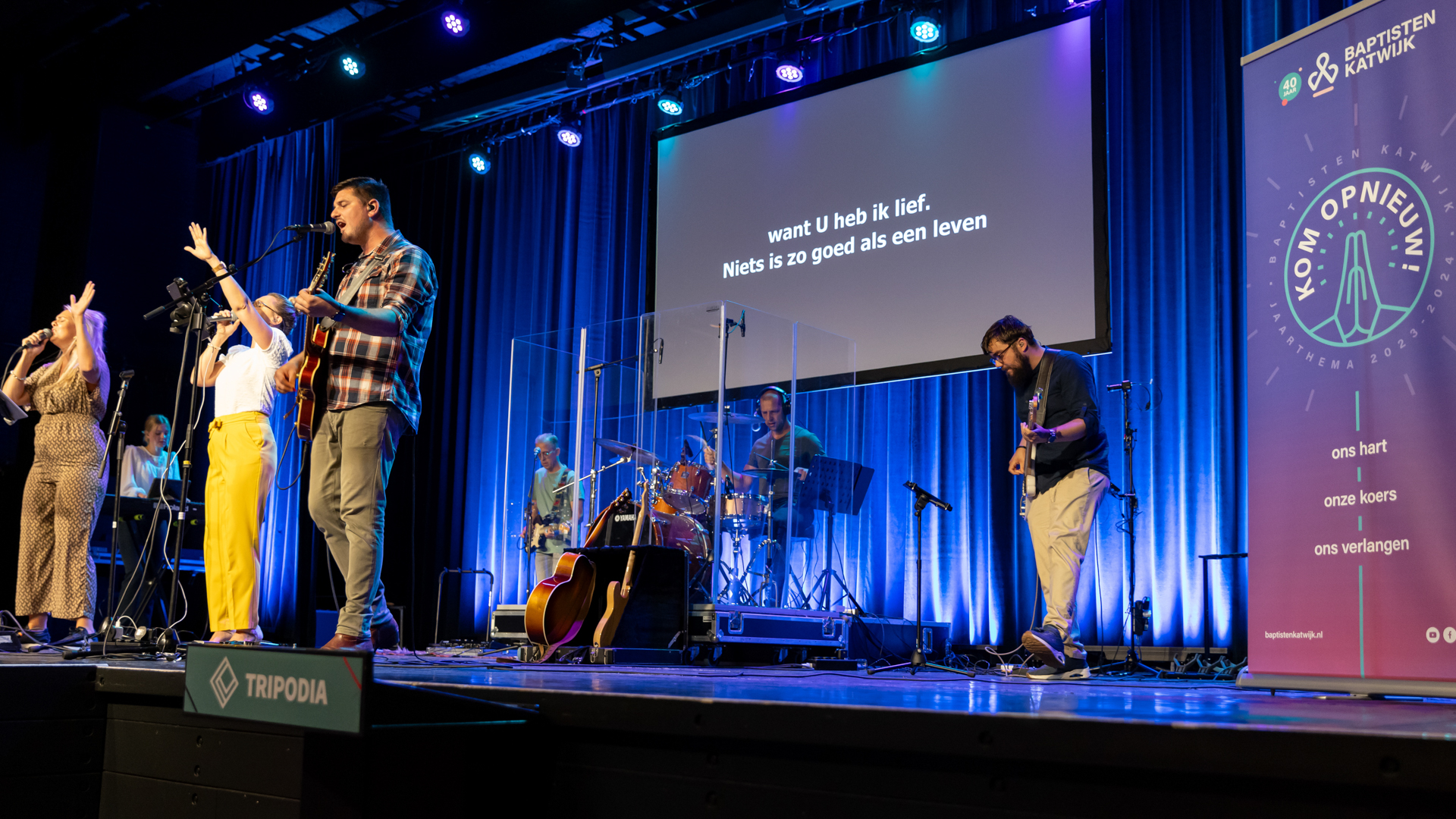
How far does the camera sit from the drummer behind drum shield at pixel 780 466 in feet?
19.5

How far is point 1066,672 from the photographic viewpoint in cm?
429

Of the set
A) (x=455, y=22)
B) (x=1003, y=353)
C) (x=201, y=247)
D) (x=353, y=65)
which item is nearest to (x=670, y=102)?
(x=455, y=22)

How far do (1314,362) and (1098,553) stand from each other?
14.4 ft

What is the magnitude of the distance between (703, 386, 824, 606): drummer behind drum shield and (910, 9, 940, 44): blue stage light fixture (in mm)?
2438

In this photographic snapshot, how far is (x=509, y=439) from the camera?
6438mm

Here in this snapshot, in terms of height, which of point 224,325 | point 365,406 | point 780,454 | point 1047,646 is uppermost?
point 224,325

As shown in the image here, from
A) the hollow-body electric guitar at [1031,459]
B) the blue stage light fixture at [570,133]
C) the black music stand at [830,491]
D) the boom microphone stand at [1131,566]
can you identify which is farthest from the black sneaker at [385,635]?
the blue stage light fixture at [570,133]

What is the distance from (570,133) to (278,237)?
275 centimetres

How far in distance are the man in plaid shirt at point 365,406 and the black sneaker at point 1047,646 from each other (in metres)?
2.28

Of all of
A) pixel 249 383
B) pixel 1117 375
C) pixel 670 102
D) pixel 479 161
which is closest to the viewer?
pixel 249 383

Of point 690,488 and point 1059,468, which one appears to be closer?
point 1059,468

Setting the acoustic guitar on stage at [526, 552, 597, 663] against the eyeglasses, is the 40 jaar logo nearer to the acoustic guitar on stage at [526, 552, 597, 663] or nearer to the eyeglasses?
the eyeglasses

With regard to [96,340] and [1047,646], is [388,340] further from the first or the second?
[1047,646]

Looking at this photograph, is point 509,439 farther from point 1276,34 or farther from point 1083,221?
point 1276,34
